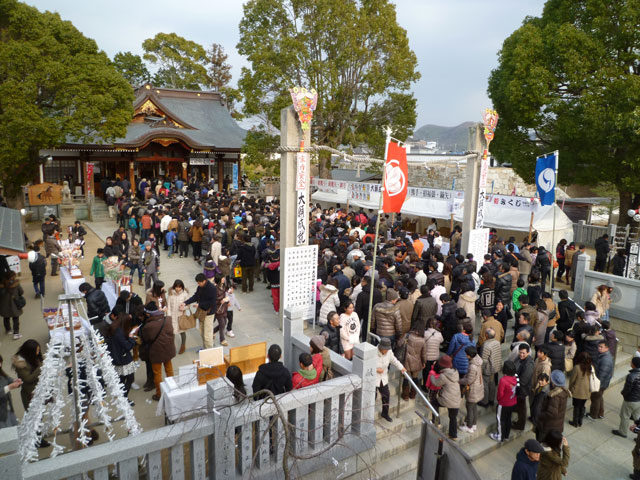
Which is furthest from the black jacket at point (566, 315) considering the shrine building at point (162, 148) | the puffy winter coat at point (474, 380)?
the shrine building at point (162, 148)

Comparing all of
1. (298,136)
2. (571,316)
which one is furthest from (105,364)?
(571,316)

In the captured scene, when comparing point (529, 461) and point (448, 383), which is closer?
point (529, 461)

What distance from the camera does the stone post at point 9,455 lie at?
296 cm

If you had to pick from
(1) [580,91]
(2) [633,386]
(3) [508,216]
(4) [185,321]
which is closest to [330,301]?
A: (4) [185,321]

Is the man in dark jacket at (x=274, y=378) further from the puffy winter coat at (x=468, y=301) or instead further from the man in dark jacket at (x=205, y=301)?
the puffy winter coat at (x=468, y=301)

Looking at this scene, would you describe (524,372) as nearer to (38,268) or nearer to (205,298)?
(205,298)

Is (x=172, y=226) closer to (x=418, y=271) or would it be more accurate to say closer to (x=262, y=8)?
(x=418, y=271)

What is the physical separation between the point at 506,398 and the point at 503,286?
10.8 feet

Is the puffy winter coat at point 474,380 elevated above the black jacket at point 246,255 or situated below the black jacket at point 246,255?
below

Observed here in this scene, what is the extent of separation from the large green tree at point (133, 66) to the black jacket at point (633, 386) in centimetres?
4457

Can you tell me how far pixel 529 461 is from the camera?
4.36 m

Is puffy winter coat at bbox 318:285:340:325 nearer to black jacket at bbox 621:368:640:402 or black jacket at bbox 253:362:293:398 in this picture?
black jacket at bbox 253:362:293:398

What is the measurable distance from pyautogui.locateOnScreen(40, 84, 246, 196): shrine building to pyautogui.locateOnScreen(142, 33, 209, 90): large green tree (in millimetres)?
9317

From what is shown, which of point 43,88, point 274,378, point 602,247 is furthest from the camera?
point 43,88
